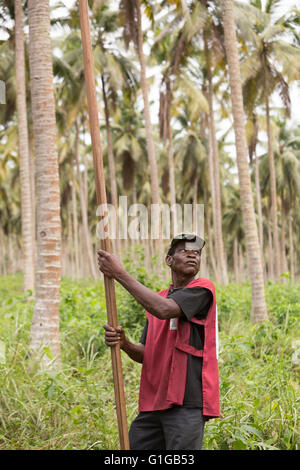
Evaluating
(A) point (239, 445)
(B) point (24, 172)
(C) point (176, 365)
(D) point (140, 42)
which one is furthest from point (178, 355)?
(D) point (140, 42)

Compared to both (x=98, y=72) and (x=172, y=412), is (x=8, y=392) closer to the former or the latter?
(x=172, y=412)

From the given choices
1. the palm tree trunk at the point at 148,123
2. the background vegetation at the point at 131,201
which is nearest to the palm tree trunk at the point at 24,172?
the background vegetation at the point at 131,201

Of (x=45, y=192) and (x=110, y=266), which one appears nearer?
(x=110, y=266)

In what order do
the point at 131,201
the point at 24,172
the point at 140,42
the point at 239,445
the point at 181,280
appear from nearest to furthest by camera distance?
the point at 181,280
the point at 239,445
the point at 24,172
the point at 140,42
the point at 131,201

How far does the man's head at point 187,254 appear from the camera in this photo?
2.70 meters

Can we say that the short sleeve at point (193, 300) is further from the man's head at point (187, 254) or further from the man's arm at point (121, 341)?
the man's arm at point (121, 341)

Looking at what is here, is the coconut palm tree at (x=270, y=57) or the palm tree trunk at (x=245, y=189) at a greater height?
the coconut palm tree at (x=270, y=57)

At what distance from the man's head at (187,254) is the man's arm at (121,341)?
0.47 metres

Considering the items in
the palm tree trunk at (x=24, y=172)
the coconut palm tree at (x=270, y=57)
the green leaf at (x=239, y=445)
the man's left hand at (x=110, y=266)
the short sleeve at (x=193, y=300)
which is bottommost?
the green leaf at (x=239, y=445)

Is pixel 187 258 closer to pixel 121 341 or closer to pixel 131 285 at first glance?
pixel 131 285

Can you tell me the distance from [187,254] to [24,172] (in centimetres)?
1041

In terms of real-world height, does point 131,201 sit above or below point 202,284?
above

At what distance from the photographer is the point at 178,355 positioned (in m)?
2.61
